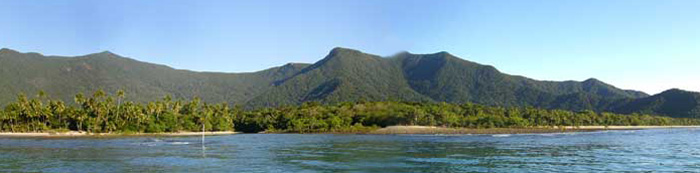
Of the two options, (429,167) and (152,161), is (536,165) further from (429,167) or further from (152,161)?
(152,161)

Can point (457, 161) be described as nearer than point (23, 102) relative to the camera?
Yes

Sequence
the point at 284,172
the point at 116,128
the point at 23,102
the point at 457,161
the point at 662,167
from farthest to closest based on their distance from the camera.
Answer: the point at 116,128
the point at 23,102
the point at 457,161
the point at 662,167
the point at 284,172

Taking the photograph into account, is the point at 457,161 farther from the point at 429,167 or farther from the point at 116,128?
the point at 116,128

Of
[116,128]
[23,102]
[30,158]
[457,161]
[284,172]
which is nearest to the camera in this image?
[284,172]

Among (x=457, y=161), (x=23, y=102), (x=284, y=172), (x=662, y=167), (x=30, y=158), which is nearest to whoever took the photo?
(x=284, y=172)

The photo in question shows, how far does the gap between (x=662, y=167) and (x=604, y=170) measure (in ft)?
22.7

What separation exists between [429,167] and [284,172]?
1400cm

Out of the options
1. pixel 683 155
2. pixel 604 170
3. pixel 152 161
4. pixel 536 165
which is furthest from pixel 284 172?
pixel 683 155

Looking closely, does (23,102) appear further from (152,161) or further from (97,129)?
(152,161)

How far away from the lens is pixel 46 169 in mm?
50438

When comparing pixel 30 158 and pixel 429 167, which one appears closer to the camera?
pixel 429 167

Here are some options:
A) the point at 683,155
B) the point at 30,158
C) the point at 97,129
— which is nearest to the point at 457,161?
the point at 683,155

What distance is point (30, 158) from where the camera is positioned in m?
63.2

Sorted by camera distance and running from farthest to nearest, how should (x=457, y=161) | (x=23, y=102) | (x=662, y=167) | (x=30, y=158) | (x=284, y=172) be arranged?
(x=23, y=102) < (x=30, y=158) < (x=457, y=161) < (x=662, y=167) < (x=284, y=172)
